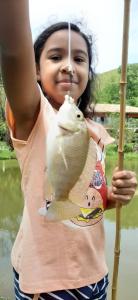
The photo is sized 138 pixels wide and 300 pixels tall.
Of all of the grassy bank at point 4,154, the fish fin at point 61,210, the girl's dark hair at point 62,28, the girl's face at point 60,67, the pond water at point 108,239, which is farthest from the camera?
the grassy bank at point 4,154

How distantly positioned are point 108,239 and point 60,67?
4465 mm

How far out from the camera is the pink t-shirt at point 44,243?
1228 millimetres

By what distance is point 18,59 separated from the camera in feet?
2.97

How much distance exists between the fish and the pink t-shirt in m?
0.28

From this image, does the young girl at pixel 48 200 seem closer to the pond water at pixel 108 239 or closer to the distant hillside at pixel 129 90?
the pond water at pixel 108 239

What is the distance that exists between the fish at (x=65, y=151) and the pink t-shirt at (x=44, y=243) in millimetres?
277

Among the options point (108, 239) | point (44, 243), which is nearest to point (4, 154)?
point (108, 239)

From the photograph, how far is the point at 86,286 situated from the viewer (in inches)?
52.3

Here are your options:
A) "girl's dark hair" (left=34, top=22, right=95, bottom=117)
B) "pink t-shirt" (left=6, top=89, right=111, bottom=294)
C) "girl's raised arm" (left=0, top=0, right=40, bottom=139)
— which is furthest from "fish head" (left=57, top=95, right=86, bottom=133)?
"girl's dark hair" (left=34, top=22, right=95, bottom=117)

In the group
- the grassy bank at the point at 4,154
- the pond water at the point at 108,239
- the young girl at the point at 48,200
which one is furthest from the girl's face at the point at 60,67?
the grassy bank at the point at 4,154

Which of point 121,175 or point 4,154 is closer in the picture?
point 121,175

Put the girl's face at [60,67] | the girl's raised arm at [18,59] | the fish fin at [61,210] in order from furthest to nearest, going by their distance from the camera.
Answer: the girl's face at [60,67], the fish fin at [61,210], the girl's raised arm at [18,59]

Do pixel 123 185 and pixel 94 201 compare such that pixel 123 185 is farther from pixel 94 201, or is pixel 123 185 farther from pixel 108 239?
pixel 108 239

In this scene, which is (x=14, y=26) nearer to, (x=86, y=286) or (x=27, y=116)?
(x=27, y=116)
